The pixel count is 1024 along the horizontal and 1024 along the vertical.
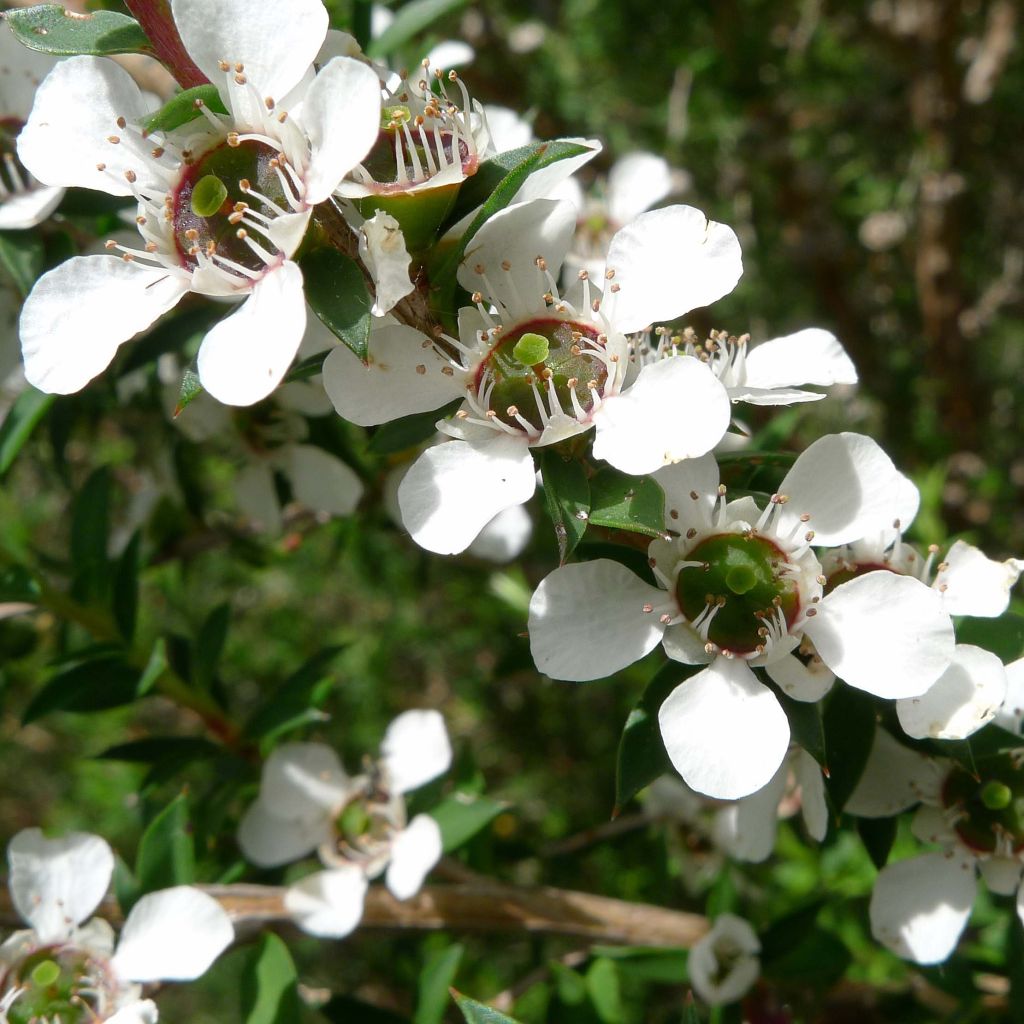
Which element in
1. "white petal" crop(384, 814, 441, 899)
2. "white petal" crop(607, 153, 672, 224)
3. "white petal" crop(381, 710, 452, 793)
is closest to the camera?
"white petal" crop(384, 814, 441, 899)

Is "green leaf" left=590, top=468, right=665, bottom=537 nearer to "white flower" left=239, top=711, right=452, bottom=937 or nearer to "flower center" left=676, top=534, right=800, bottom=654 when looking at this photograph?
"flower center" left=676, top=534, right=800, bottom=654

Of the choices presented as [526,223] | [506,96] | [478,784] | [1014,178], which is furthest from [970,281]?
[526,223]

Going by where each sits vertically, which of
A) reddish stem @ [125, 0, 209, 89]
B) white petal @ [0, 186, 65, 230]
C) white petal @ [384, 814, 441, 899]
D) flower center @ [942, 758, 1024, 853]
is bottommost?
white petal @ [384, 814, 441, 899]

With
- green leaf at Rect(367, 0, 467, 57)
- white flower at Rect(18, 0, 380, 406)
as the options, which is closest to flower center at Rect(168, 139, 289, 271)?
white flower at Rect(18, 0, 380, 406)

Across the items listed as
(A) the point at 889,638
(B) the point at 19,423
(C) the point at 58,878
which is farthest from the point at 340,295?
(C) the point at 58,878

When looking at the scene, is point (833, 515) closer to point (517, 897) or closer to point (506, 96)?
point (517, 897)
